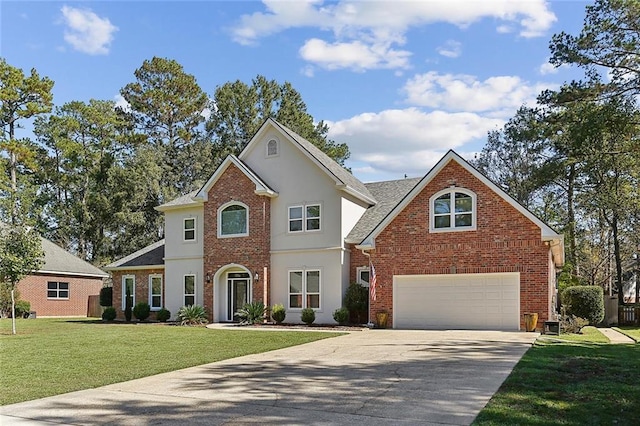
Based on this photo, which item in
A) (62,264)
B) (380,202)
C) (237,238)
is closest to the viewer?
(237,238)

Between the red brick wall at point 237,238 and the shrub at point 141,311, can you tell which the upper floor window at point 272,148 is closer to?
the red brick wall at point 237,238

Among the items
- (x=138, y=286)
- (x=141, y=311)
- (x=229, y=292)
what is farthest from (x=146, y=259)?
(x=229, y=292)

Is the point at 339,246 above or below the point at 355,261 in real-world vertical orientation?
above

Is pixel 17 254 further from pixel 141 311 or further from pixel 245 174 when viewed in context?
pixel 245 174

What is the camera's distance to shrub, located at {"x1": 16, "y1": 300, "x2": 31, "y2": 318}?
33500mm

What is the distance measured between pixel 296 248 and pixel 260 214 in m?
2.29

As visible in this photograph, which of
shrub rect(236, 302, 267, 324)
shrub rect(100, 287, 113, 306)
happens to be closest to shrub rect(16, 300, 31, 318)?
shrub rect(100, 287, 113, 306)

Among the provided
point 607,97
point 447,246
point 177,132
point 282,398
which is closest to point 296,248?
point 447,246

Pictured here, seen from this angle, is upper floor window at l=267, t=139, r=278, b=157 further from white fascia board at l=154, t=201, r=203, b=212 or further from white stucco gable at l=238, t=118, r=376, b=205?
white fascia board at l=154, t=201, r=203, b=212

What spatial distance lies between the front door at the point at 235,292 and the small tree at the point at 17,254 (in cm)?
902

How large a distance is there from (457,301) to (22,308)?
83.1 feet

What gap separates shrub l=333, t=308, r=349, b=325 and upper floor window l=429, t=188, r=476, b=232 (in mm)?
5063

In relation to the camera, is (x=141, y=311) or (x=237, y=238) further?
(x=141, y=311)

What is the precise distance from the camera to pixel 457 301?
2172 centimetres
